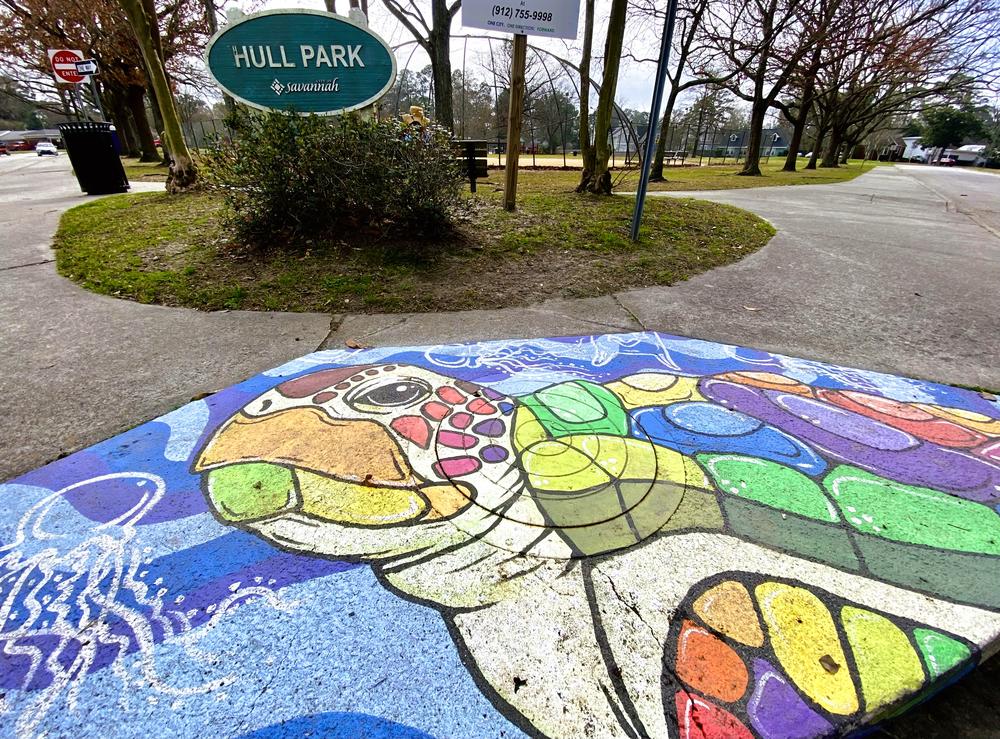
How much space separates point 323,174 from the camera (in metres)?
4.36

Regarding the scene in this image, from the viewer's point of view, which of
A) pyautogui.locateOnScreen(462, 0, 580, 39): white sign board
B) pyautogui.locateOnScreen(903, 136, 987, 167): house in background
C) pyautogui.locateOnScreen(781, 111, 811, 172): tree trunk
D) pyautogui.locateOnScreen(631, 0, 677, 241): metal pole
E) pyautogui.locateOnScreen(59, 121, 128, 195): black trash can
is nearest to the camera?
pyautogui.locateOnScreen(631, 0, 677, 241): metal pole

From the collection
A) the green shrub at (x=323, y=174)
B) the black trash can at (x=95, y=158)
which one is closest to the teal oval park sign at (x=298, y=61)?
the green shrub at (x=323, y=174)

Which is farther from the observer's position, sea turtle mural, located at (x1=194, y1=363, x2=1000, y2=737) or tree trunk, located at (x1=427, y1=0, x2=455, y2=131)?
tree trunk, located at (x1=427, y1=0, x2=455, y2=131)

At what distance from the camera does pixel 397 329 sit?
129 inches

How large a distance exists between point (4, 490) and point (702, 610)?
8.14 ft

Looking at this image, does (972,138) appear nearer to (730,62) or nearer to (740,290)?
(730,62)

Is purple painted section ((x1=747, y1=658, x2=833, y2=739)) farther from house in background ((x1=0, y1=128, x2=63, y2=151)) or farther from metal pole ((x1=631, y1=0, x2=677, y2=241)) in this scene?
house in background ((x1=0, y1=128, x2=63, y2=151))

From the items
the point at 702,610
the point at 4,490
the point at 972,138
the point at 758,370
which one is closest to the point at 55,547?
the point at 4,490

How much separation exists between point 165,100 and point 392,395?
917 centimetres

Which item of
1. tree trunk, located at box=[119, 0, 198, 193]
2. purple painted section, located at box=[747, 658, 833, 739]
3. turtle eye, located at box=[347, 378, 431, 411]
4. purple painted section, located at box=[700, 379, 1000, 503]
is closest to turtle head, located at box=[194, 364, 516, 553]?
turtle eye, located at box=[347, 378, 431, 411]

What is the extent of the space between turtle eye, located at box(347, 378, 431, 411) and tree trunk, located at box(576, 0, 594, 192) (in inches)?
288

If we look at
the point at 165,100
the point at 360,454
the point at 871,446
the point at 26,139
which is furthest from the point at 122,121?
the point at 26,139

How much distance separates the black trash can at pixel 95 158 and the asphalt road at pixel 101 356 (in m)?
6.26

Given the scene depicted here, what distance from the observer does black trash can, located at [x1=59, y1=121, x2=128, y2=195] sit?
8508 millimetres
